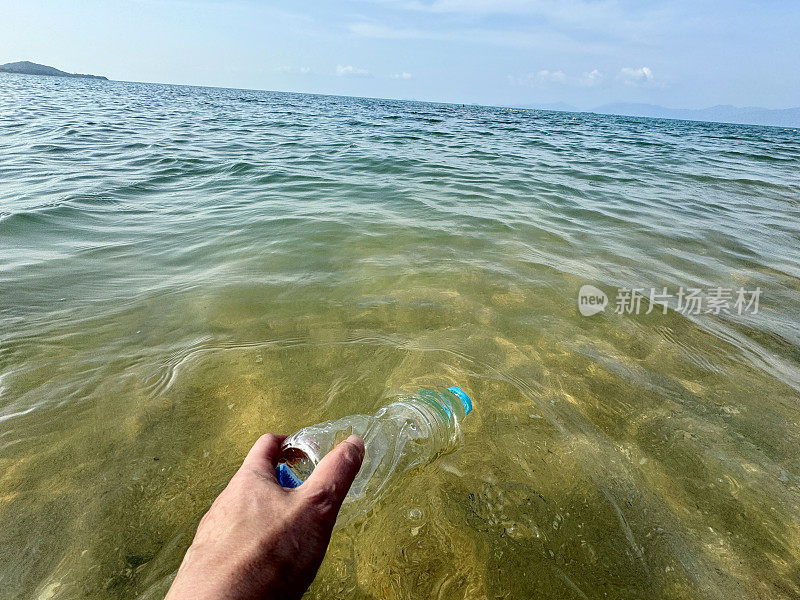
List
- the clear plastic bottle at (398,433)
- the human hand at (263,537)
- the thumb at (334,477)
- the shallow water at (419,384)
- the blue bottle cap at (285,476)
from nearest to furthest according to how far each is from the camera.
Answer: the human hand at (263,537) → the thumb at (334,477) → the blue bottle cap at (285,476) → the shallow water at (419,384) → the clear plastic bottle at (398,433)

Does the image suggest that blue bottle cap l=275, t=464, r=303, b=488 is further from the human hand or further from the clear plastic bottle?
the clear plastic bottle

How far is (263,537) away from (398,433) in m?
1.33

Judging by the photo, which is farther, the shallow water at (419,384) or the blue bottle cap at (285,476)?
the shallow water at (419,384)

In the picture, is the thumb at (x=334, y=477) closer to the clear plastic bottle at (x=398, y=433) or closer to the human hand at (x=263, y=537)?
the human hand at (x=263, y=537)

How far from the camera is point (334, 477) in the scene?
1.03 meters

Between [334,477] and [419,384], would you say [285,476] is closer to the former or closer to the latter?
[334,477]

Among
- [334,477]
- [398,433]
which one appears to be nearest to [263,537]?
[334,477]

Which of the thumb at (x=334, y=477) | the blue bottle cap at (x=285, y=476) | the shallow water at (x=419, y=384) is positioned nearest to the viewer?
the thumb at (x=334, y=477)

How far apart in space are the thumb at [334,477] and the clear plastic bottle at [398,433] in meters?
0.77

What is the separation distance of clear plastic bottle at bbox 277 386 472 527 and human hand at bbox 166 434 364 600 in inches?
32.3

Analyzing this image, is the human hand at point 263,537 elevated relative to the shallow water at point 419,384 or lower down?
elevated

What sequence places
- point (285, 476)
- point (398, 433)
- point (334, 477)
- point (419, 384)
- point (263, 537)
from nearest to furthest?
point (263, 537), point (334, 477), point (285, 476), point (398, 433), point (419, 384)

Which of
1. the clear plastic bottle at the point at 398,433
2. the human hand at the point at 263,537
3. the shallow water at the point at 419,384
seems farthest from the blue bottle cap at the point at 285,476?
the clear plastic bottle at the point at 398,433

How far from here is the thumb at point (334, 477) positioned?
38.9 inches
